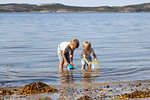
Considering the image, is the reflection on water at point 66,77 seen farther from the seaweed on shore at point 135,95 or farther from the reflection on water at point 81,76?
the seaweed on shore at point 135,95

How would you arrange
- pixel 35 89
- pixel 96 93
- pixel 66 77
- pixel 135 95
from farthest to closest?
1. pixel 66 77
2. pixel 35 89
3. pixel 96 93
4. pixel 135 95

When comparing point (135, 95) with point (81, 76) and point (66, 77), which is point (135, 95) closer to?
point (81, 76)

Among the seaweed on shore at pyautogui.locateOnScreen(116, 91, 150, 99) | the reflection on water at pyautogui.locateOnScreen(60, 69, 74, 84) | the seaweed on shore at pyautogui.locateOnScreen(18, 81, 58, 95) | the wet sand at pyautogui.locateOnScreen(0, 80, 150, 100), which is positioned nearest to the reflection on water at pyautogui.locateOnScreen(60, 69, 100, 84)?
the reflection on water at pyautogui.locateOnScreen(60, 69, 74, 84)

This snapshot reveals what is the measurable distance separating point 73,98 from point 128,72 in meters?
4.91

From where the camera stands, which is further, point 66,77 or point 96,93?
point 66,77

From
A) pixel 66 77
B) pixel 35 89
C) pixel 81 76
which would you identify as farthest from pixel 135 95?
pixel 66 77

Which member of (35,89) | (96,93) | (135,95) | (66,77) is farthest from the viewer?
(66,77)

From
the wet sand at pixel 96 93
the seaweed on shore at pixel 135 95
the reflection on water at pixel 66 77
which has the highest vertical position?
the seaweed on shore at pixel 135 95

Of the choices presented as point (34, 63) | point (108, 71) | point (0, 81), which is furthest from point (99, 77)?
point (34, 63)

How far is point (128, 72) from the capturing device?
1175 centimetres

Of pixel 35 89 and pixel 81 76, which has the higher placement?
pixel 35 89

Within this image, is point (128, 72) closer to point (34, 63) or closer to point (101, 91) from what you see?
point (101, 91)

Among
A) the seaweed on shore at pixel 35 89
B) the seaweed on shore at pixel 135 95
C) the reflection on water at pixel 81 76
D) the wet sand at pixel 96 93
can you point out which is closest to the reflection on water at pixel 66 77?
the reflection on water at pixel 81 76

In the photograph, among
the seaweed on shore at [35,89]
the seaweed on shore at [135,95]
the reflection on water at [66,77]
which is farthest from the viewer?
the reflection on water at [66,77]
